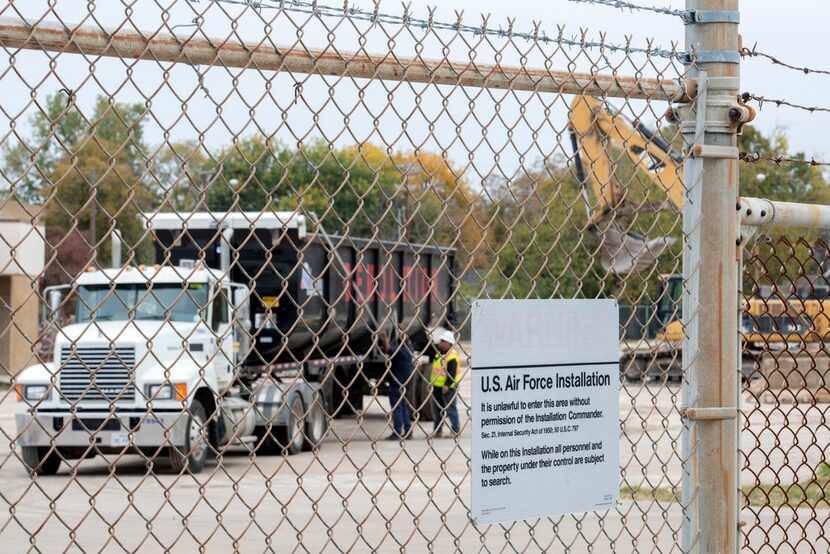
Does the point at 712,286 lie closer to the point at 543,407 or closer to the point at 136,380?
the point at 543,407

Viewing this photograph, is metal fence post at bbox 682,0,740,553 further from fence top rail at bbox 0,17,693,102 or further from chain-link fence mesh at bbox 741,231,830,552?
chain-link fence mesh at bbox 741,231,830,552

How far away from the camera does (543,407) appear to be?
11.0 ft

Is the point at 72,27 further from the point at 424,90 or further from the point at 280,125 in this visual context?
the point at 424,90

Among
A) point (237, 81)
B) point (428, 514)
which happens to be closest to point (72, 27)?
point (237, 81)

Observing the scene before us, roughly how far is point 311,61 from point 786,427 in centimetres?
368

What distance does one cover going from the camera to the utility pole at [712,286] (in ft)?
12.3

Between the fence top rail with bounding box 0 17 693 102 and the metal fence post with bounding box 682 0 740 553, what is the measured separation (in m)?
0.16

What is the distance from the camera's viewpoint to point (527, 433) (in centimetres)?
332

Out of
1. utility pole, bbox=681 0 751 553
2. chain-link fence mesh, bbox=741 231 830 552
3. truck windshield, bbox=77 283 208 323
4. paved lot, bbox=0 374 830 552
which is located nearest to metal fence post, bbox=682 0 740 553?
utility pole, bbox=681 0 751 553

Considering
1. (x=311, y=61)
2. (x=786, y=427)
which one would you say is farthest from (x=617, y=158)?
(x=786, y=427)

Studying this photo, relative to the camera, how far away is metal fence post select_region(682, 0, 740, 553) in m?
3.76

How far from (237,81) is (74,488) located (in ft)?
37.7

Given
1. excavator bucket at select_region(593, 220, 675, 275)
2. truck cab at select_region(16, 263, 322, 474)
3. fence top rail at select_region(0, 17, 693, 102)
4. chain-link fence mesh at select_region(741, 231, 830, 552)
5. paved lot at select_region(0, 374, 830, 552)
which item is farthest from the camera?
truck cab at select_region(16, 263, 322, 474)

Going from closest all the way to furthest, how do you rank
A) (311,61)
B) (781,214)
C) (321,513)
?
(311,61) → (781,214) → (321,513)
